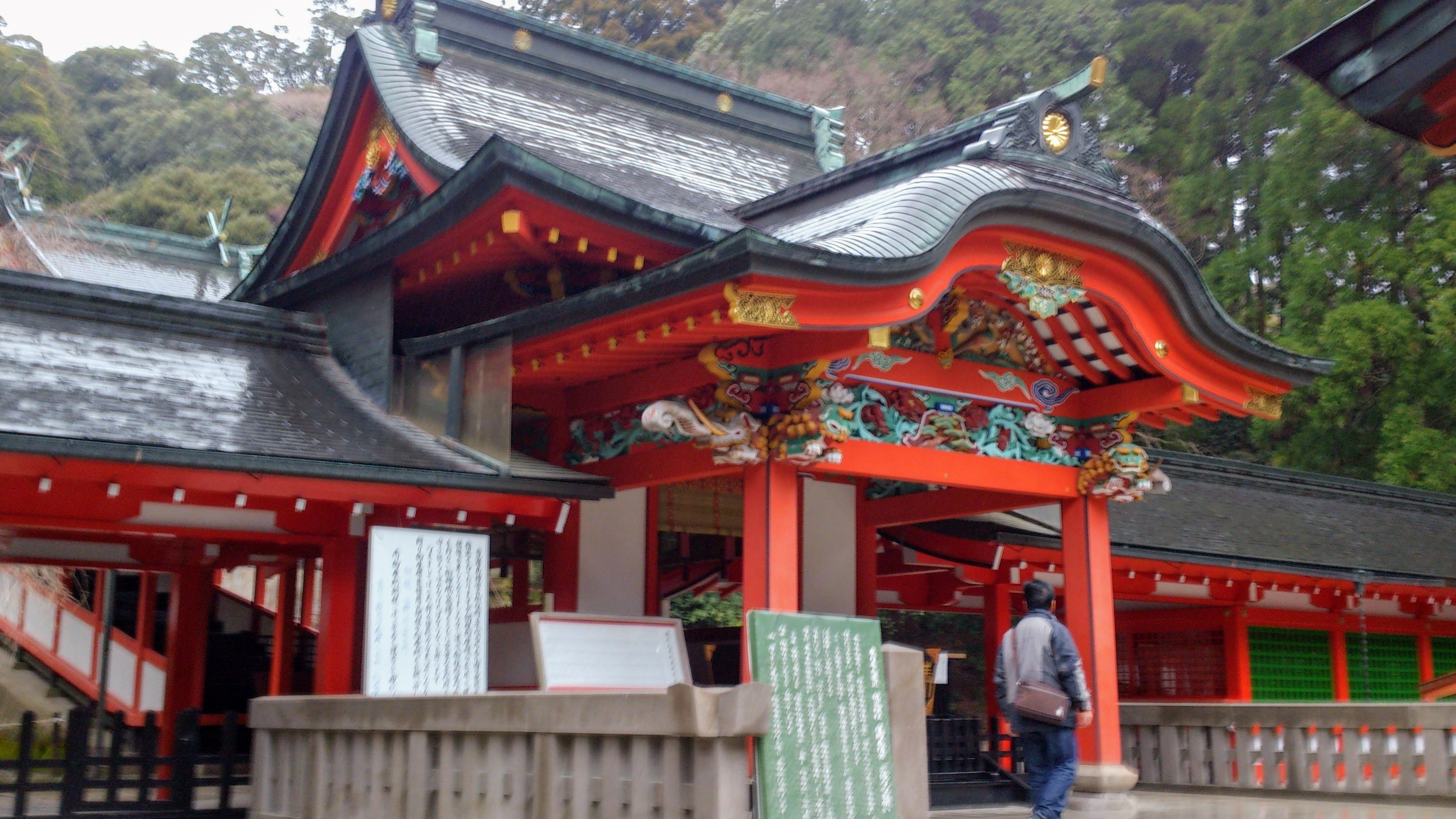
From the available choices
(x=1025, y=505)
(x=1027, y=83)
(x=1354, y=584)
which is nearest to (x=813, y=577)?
(x=1025, y=505)

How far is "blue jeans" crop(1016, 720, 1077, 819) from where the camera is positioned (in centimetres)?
675

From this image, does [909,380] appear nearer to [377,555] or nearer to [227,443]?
[377,555]

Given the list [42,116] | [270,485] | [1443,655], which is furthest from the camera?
[42,116]

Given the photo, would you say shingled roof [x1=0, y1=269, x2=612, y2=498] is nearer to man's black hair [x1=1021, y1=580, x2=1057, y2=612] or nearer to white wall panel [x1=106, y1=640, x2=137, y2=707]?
man's black hair [x1=1021, y1=580, x2=1057, y2=612]

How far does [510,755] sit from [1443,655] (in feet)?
47.6

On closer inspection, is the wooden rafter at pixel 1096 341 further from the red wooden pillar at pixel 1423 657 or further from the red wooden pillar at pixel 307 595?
the red wooden pillar at pixel 1423 657

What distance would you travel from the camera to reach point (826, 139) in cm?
1379

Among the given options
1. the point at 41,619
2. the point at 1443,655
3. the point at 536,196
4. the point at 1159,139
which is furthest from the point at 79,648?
the point at 1159,139

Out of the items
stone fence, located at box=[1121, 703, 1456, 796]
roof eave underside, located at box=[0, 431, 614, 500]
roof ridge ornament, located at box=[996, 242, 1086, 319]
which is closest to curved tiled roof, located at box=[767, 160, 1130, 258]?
roof ridge ornament, located at box=[996, 242, 1086, 319]

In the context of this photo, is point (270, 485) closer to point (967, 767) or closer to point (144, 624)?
point (967, 767)

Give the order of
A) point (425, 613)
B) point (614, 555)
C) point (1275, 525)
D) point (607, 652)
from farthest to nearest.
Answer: point (1275, 525) → point (614, 555) → point (607, 652) → point (425, 613)

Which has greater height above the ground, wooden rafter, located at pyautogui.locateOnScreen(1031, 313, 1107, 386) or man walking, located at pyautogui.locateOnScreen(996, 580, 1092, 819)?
wooden rafter, located at pyautogui.locateOnScreen(1031, 313, 1107, 386)

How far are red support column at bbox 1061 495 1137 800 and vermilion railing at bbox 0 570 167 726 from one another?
712 cm

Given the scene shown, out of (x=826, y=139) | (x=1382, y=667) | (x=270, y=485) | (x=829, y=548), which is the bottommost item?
(x=1382, y=667)
